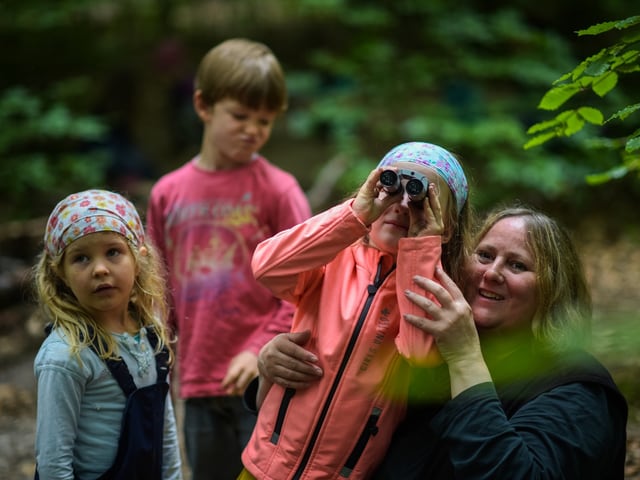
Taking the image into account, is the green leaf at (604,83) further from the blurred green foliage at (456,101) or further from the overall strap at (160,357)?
the blurred green foliage at (456,101)

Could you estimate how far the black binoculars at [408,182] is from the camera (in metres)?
1.61

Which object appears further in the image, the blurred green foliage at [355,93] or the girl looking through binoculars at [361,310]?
the blurred green foliage at [355,93]

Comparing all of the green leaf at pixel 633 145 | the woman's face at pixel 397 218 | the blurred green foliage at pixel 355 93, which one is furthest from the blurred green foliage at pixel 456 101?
the green leaf at pixel 633 145

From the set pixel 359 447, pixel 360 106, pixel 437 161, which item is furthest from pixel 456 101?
pixel 359 447

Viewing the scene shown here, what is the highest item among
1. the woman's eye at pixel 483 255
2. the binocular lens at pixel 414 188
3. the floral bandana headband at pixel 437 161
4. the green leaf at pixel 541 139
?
the green leaf at pixel 541 139

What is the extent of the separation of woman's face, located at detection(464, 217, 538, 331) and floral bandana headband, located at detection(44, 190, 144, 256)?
0.93 metres

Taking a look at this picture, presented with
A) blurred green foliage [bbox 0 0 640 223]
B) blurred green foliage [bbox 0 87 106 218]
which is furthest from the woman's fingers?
blurred green foliage [bbox 0 87 106 218]

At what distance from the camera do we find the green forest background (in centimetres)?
681

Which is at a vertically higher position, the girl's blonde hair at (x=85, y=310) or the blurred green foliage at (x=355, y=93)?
the blurred green foliage at (x=355, y=93)

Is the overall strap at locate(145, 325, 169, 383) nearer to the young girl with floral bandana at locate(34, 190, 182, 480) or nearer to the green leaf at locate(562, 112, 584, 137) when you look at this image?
the young girl with floral bandana at locate(34, 190, 182, 480)

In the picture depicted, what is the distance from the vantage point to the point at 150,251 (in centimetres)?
213

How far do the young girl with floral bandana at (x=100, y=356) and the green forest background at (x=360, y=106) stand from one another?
428 centimetres

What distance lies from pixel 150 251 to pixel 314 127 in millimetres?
5631

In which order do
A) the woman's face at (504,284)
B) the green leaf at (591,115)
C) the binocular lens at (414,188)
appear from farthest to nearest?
the green leaf at (591,115) < the woman's face at (504,284) < the binocular lens at (414,188)
